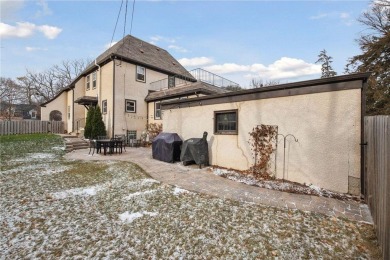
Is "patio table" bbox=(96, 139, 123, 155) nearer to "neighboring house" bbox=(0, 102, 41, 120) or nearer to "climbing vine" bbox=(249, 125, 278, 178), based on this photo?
"climbing vine" bbox=(249, 125, 278, 178)

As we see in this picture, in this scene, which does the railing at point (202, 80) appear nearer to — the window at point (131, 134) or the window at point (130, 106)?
the window at point (130, 106)

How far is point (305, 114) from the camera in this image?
5.61 metres

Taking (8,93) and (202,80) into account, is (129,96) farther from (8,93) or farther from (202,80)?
(8,93)

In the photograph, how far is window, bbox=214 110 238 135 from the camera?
7.39 meters

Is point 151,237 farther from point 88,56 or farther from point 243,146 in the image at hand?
point 88,56

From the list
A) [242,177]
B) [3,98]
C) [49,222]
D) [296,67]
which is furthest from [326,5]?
[3,98]

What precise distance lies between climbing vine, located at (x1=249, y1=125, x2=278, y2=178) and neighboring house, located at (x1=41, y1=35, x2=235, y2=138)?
6185 mm

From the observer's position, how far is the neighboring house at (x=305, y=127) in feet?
15.9

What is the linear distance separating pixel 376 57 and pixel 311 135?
597 inches

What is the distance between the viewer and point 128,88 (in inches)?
596

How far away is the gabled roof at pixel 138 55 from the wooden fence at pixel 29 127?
7052mm

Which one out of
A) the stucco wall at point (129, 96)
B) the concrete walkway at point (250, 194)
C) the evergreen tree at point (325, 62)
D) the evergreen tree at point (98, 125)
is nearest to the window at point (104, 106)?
the evergreen tree at point (98, 125)

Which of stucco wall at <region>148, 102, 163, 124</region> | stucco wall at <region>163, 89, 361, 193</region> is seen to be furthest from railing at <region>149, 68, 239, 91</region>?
stucco wall at <region>163, 89, 361, 193</region>

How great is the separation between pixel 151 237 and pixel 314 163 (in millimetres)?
4708
